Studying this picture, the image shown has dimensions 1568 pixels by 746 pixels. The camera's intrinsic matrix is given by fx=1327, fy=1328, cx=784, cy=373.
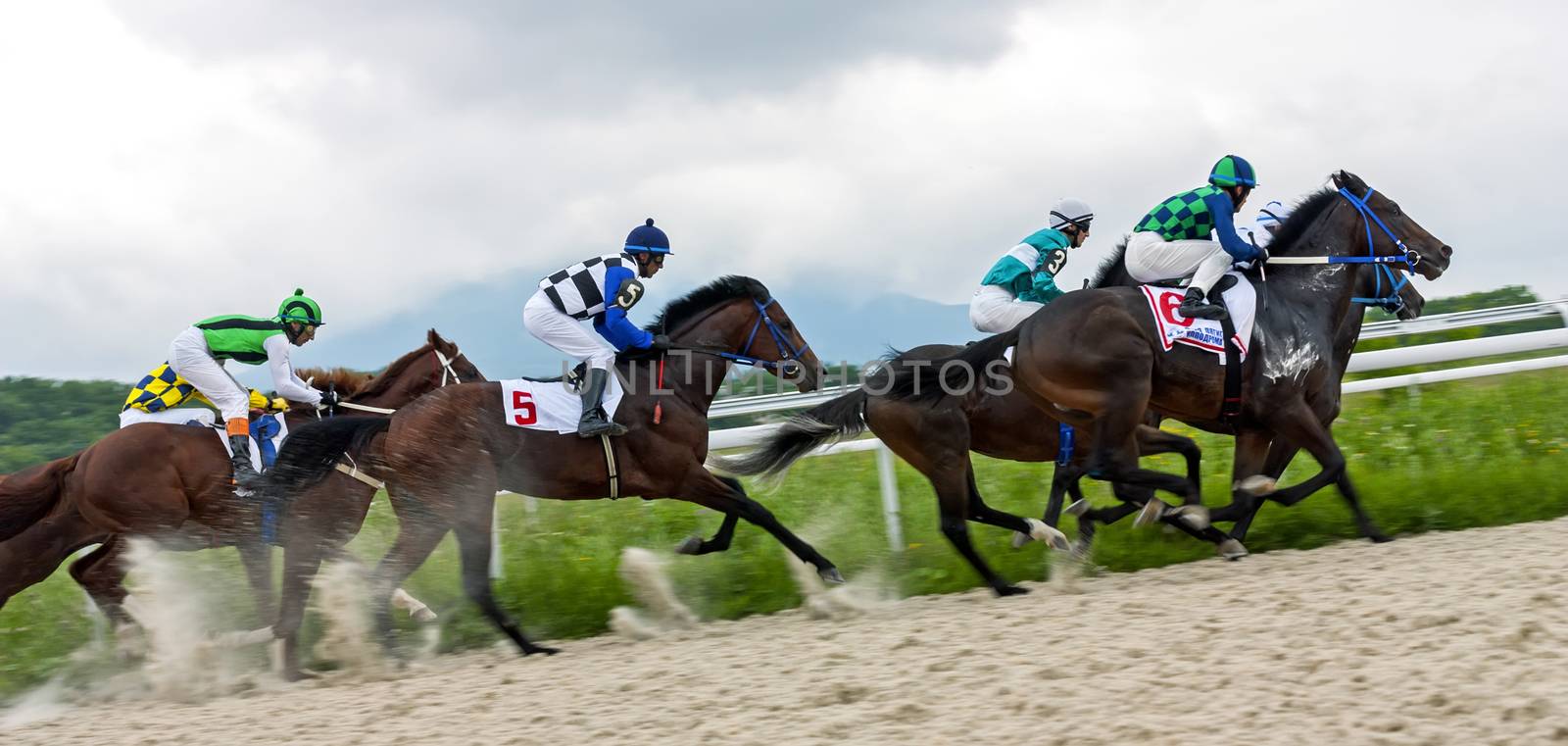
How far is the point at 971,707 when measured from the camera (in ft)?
12.6

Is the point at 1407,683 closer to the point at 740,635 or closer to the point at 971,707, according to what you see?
the point at 971,707

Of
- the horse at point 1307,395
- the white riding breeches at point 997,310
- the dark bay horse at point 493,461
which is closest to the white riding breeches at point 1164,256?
the horse at point 1307,395

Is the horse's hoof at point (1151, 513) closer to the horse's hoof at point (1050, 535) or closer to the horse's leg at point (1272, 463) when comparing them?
the horse's hoof at point (1050, 535)

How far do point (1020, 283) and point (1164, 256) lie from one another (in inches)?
32.1

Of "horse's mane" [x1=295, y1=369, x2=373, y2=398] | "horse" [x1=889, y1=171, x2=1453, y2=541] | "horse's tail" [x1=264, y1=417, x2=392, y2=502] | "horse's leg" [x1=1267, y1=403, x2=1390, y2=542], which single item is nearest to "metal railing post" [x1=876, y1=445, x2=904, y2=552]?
Result: "horse" [x1=889, y1=171, x2=1453, y2=541]

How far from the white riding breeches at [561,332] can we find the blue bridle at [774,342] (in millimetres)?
745

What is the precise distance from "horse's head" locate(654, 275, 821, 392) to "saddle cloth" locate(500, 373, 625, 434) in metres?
0.78

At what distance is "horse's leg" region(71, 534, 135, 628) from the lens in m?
6.95

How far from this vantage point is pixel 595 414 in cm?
627

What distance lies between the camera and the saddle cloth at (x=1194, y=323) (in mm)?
5934

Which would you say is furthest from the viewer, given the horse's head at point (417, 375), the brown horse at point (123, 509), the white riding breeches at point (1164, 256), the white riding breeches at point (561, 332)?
the horse's head at point (417, 375)

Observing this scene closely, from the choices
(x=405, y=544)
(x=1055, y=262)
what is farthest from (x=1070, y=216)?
(x=405, y=544)

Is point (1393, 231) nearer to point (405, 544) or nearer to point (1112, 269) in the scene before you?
point (1112, 269)

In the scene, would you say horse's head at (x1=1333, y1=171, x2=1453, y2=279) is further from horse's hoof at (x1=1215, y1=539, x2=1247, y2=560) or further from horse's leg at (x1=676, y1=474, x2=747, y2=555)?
horse's leg at (x1=676, y1=474, x2=747, y2=555)
